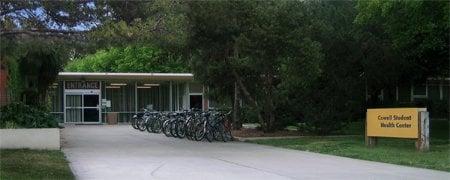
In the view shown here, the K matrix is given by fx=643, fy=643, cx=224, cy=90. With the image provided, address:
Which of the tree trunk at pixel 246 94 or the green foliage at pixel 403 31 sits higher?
the green foliage at pixel 403 31

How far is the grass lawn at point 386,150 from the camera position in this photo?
550 inches

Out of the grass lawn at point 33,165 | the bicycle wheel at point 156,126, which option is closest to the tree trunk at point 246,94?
the bicycle wheel at point 156,126

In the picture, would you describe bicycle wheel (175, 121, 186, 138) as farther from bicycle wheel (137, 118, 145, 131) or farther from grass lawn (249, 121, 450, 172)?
bicycle wheel (137, 118, 145, 131)

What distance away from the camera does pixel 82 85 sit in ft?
127

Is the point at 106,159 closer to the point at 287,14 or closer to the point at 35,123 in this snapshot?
the point at 35,123

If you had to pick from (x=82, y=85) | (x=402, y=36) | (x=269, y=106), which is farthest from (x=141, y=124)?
(x=402, y=36)

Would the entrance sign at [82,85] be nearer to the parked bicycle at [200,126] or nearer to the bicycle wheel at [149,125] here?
the bicycle wheel at [149,125]

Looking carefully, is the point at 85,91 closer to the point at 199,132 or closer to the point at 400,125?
the point at 199,132

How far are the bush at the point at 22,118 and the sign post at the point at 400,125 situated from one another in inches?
358

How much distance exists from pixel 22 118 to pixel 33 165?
556cm

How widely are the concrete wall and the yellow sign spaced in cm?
884

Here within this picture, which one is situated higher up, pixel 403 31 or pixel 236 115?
pixel 403 31

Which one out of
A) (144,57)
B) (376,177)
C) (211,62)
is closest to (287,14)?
(211,62)

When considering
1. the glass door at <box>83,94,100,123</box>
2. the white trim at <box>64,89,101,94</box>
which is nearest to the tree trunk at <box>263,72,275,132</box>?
the glass door at <box>83,94,100,123</box>
